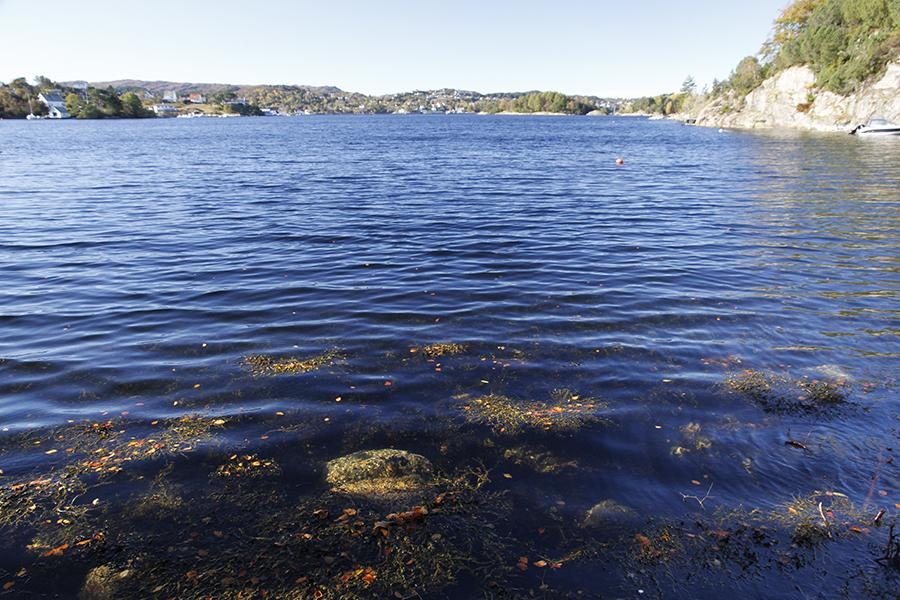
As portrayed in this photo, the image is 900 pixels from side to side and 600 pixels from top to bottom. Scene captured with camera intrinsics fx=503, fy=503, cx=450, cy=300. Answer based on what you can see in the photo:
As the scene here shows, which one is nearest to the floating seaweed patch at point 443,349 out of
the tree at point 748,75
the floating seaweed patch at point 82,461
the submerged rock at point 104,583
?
the floating seaweed patch at point 82,461

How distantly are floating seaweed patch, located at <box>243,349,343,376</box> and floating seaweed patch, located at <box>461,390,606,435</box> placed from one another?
11.5 ft

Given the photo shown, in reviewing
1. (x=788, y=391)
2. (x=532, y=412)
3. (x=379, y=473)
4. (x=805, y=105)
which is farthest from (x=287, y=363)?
(x=805, y=105)

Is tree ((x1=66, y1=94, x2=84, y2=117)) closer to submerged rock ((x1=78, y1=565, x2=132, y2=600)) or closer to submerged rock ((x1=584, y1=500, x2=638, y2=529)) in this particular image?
submerged rock ((x1=78, y1=565, x2=132, y2=600))

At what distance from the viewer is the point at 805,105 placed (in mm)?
99688

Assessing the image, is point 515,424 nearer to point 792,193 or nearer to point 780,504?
point 780,504

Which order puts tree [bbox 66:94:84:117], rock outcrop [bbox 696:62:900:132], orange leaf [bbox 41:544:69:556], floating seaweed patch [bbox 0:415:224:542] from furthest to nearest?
1. tree [bbox 66:94:84:117]
2. rock outcrop [bbox 696:62:900:132]
3. floating seaweed patch [bbox 0:415:224:542]
4. orange leaf [bbox 41:544:69:556]

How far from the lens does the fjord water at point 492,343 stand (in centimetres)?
712

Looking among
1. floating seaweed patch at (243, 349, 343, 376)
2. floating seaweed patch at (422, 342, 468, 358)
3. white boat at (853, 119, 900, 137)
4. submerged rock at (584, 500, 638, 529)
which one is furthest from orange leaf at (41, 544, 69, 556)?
white boat at (853, 119, 900, 137)

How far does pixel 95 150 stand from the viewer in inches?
2544

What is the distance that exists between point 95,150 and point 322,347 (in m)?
70.8

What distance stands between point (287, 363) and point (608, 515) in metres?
7.22

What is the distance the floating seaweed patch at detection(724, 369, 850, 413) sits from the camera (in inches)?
355

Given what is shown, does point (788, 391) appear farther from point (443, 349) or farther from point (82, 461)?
point (82, 461)

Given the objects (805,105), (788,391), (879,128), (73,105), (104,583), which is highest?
(73,105)
